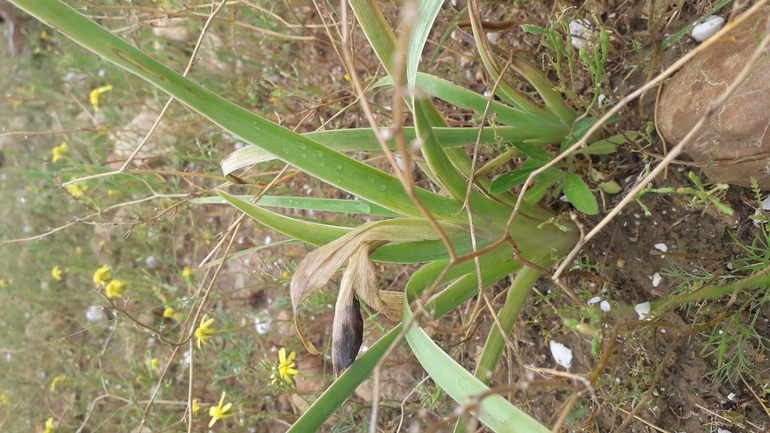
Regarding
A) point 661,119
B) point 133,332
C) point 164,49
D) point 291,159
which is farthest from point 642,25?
point 133,332

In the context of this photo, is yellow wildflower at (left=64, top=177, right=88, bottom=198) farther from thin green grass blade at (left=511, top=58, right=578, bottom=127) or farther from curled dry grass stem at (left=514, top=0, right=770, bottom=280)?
curled dry grass stem at (left=514, top=0, right=770, bottom=280)

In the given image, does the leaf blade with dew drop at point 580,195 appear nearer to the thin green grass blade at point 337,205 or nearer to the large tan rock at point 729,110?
the large tan rock at point 729,110

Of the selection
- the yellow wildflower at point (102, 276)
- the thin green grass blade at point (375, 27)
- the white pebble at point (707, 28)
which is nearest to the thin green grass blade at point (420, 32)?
the thin green grass blade at point (375, 27)

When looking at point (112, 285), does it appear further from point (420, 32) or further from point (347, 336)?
point (420, 32)

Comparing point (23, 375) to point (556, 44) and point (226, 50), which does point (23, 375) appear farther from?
point (556, 44)

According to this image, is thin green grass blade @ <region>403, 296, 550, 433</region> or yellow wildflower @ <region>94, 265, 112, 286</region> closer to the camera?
thin green grass blade @ <region>403, 296, 550, 433</region>

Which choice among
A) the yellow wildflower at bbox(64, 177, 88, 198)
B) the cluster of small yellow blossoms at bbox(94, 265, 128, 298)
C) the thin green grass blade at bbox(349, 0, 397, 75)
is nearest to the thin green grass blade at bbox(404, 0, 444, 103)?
the thin green grass blade at bbox(349, 0, 397, 75)

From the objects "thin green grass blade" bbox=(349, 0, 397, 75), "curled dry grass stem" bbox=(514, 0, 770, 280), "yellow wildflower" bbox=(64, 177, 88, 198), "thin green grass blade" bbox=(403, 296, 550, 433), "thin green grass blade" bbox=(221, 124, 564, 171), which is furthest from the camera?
"yellow wildflower" bbox=(64, 177, 88, 198)

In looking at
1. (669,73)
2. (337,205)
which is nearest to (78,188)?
(337,205)
